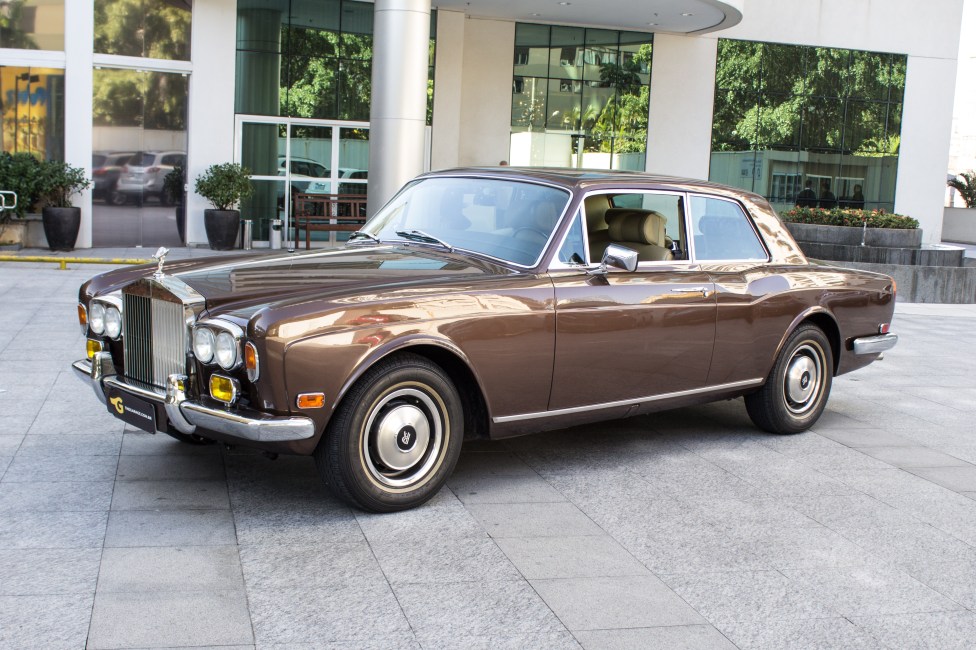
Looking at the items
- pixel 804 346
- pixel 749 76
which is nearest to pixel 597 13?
pixel 749 76

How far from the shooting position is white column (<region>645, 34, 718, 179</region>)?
25.3 m

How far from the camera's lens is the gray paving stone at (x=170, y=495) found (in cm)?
497

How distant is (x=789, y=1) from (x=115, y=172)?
1728cm

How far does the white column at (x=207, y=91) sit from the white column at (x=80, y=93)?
1937 mm

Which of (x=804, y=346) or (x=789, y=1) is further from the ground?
(x=789, y=1)

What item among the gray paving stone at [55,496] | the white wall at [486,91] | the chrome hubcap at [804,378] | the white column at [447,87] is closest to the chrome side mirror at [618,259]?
the chrome hubcap at [804,378]

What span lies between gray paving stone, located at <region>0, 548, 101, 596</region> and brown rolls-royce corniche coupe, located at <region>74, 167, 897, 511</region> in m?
0.77

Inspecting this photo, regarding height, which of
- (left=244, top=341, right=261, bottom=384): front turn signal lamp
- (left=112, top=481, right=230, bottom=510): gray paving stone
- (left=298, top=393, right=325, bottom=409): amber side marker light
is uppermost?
(left=244, top=341, right=261, bottom=384): front turn signal lamp

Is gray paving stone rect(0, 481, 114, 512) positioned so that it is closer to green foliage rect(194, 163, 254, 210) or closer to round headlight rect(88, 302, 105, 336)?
round headlight rect(88, 302, 105, 336)

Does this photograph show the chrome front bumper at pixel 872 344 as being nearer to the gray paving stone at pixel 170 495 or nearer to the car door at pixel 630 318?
the car door at pixel 630 318

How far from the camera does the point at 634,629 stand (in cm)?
385

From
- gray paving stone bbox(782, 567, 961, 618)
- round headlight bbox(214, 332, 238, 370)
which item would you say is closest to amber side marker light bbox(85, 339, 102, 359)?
round headlight bbox(214, 332, 238, 370)

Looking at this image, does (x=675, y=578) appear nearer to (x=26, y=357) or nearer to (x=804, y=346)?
(x=804, y=346)

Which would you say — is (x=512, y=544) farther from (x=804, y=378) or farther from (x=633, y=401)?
(x=804, y=378)
